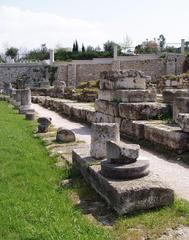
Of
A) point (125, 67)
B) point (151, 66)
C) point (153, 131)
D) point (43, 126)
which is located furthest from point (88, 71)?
point (153, 131)

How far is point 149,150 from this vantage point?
9.59 m

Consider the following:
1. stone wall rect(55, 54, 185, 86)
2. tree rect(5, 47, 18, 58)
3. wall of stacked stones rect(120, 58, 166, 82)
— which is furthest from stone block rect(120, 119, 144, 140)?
tree rect(5, 47, 18, 58)

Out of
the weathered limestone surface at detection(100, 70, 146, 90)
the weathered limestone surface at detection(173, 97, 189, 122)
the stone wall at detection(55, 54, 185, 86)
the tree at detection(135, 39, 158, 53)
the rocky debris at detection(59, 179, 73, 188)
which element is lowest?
the rocky debris at detection(59, 179, 73, 188)

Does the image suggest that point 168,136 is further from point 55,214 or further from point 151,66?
point 151,66

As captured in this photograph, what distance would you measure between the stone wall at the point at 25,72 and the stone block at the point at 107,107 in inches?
1509

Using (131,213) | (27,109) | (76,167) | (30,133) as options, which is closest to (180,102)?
(76,167)

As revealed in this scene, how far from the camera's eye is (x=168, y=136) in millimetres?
8969

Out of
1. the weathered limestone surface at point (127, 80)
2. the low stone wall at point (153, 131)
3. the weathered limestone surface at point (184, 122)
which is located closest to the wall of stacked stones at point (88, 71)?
the low stone wall at point (153, 131)

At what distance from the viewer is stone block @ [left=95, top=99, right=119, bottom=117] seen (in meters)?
12.4

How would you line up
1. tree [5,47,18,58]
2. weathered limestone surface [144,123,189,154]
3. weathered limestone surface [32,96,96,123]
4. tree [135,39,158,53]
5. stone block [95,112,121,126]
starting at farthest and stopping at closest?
tree [5,47,18,58] < tree [135,39,158,53] < weathered limestone surface [32,96,96,123] < stone block [95,112,121,126] < weathered limestone surface [144,123,189,154]

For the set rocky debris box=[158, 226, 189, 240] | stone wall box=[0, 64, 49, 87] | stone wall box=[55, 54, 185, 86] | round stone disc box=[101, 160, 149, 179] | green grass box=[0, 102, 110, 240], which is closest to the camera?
rocky debris box=[158, 226, 189, 240]

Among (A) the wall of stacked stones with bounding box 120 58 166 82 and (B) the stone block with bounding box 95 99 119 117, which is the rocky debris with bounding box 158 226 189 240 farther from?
(A) the wall of stacked stones with bounding box 120 58 166 82

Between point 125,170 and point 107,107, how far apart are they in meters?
7.19

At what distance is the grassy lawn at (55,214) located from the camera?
478 centimetres
